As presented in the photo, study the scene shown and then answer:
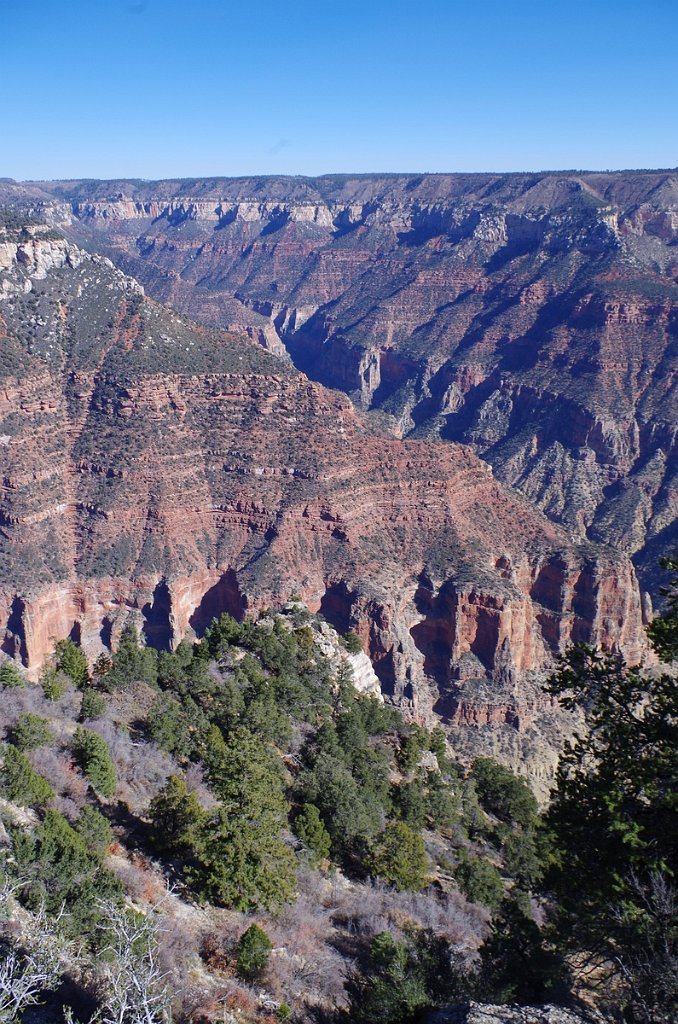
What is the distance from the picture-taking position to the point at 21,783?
17672mm

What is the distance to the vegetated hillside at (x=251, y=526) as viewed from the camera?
2148 inches

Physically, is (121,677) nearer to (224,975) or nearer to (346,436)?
(224,975)

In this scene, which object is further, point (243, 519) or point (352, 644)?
point (243, 519)

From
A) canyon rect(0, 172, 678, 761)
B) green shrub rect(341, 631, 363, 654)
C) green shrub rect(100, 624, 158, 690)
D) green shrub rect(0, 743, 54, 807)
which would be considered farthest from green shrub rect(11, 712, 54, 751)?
canyon rect(0, 172, 678, 761)

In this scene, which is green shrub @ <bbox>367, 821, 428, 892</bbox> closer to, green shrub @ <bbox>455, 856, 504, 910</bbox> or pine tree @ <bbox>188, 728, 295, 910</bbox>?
green shrub @ <bbox>455, 856, 504, 910</bbox>

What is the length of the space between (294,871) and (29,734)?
314 inches

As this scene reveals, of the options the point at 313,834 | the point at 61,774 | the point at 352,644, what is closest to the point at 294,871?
the point at 313,834

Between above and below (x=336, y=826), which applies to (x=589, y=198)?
above

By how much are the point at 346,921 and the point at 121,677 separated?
14.3 meters

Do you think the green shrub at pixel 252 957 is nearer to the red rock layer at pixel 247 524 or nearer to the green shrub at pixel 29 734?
the green shrub at pixel 29 734

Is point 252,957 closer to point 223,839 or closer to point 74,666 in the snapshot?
point 223,839

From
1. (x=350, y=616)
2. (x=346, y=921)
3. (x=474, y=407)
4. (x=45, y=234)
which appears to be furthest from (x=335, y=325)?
(x=346, y=921)

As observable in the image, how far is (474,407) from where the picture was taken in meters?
140

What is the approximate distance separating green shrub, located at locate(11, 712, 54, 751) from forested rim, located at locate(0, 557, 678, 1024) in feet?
0.32
